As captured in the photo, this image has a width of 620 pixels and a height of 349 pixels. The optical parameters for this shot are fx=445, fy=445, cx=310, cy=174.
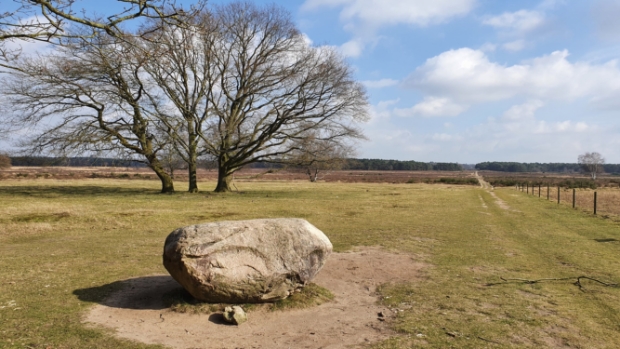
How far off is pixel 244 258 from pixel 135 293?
237cm

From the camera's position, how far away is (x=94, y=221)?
17469mm

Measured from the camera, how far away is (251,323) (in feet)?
22.3

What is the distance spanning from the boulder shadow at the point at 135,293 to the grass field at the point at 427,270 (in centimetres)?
7

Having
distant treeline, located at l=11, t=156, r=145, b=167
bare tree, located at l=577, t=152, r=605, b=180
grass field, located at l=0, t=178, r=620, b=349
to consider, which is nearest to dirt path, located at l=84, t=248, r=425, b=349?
grass field, located at l=0, t=178, r=620, b=349

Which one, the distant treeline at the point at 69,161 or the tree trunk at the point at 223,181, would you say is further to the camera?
the tree trunk at the point at 223,181

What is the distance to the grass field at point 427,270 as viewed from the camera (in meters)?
6.10

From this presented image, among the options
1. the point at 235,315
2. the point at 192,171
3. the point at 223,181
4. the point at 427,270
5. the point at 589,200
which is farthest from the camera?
the point at 223,181

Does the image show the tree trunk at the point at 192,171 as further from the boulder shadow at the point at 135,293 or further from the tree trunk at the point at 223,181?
the boulder shadow at the point at 135,293

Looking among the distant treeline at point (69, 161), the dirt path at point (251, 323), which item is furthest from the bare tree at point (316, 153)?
the dirt path at point (251, 323)

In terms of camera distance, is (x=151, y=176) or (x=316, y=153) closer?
(x=316, y=153)

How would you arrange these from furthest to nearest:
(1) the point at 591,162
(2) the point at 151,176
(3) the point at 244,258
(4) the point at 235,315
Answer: (1) the point at 591,162 < (2) the point at 151,176 < (3) the point at 244,258 < (4) the point at 235,315

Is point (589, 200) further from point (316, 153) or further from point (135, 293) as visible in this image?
point (135, 293)

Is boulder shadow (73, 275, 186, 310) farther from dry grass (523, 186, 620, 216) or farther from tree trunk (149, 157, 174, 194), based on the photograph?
tree trunk (149, 157, 174, 194)

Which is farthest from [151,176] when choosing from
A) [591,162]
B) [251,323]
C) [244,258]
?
[591,162]
